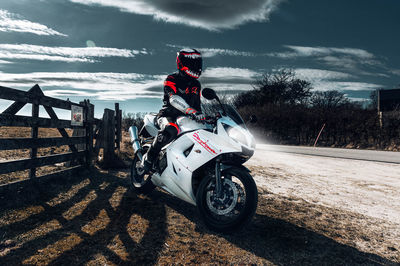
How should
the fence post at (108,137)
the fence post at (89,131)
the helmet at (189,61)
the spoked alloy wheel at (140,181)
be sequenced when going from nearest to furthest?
the helmet at (189,61) → the spoked alloy wheel at (140,181) → the fence post at (89,131) → the fence post at (108,137)

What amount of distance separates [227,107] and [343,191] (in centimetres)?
368

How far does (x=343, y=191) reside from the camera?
5.71 m

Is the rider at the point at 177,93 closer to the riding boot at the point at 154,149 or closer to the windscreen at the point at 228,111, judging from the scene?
the riding boot at the point at 154,149

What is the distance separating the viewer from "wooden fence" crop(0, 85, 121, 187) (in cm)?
453

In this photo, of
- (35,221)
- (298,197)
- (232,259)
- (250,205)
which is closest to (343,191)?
(298,197)

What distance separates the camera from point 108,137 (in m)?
7.82

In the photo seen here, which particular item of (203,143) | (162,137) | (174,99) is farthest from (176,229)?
(174,99)

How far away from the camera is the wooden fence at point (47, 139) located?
4525 millimetres

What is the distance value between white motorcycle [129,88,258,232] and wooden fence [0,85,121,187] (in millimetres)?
2719

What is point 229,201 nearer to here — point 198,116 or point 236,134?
point 236,134

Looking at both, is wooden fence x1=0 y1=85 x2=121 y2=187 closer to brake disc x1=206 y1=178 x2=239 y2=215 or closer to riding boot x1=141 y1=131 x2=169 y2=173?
riding boot x1=141 y1=131 x2=169 y2=173

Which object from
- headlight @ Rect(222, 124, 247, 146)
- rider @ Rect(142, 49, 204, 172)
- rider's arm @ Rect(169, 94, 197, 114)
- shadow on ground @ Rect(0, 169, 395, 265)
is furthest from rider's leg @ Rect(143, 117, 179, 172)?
headlight @ Rect(222, 124, 247, 146)

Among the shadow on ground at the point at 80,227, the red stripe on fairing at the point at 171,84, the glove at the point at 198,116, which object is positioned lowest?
the shadow on ground at the point at 80,227

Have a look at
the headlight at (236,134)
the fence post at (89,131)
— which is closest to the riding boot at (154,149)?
the headlight at (236,134)
